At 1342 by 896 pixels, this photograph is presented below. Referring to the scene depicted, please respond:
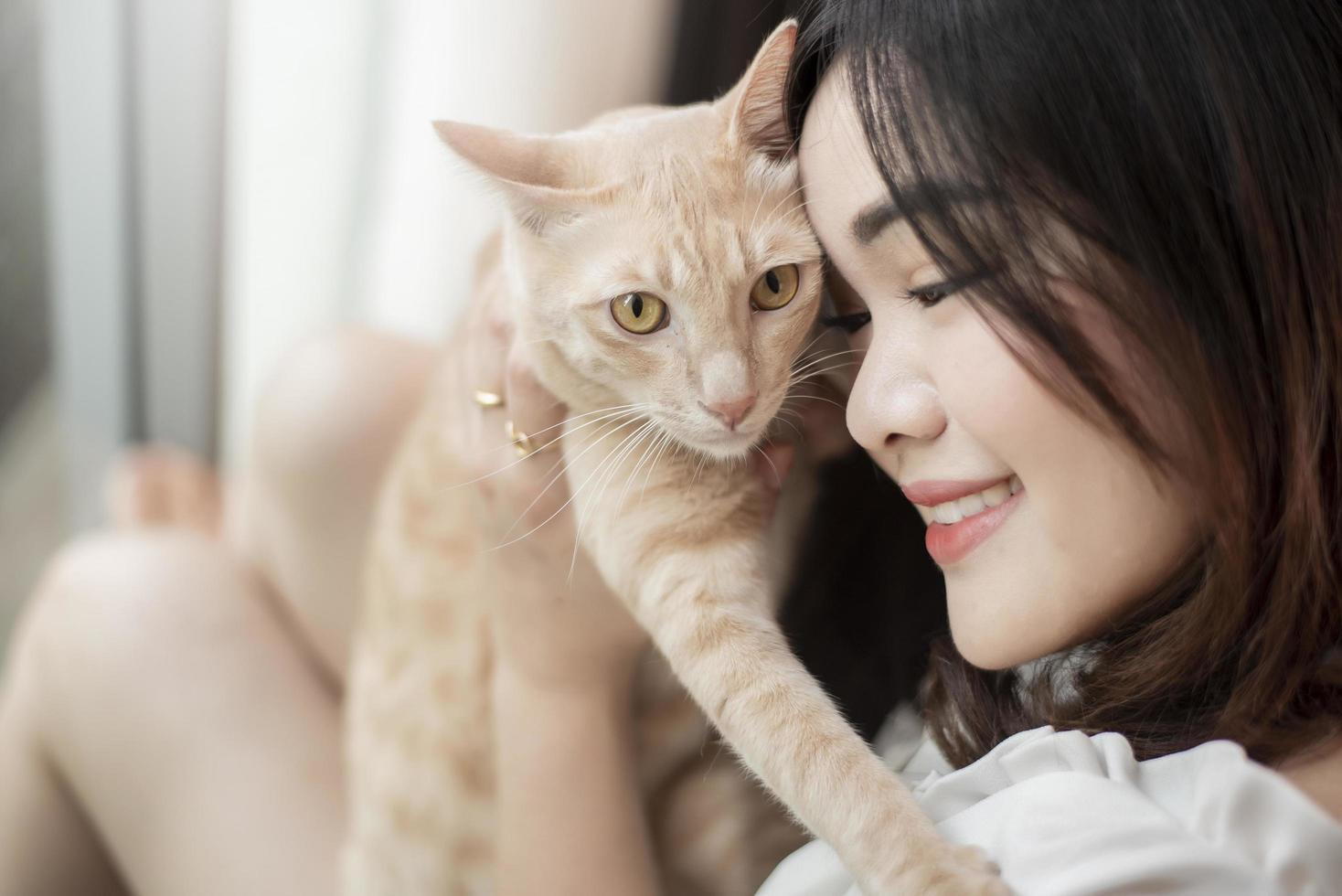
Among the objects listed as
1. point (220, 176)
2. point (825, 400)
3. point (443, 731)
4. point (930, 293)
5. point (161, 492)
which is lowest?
point (443, 731)

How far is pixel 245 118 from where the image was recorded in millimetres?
2092

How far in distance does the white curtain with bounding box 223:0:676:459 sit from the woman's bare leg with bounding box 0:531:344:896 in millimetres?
688

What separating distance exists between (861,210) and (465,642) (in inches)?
31.0

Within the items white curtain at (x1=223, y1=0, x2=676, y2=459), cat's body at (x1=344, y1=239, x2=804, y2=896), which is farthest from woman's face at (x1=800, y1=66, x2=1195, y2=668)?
white curtain at (x1=223, y1=0, x2=676, y2=459)

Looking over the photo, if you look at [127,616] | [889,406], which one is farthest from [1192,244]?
[127,616]

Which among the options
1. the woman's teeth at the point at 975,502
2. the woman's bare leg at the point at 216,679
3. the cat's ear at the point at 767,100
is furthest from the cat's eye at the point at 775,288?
the woman's bare leg at the point at 216,679

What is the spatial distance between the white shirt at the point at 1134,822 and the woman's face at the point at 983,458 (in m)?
0.10

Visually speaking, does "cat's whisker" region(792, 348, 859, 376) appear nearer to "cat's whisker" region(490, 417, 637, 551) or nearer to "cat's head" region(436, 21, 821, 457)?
"cat's head" region(436, 21, 821, 457)

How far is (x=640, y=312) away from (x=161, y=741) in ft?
3.20

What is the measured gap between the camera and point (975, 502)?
852 mm

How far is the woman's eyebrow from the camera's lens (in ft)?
2.50

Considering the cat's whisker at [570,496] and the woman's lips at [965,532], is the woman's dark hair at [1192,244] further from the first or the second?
the cat's whisker at [570,496]

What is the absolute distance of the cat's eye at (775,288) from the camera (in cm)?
97

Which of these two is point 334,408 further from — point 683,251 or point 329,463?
point 683,251
